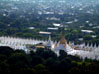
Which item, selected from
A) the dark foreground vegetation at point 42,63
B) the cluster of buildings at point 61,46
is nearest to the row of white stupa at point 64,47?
the cluster of buildings at point 61,46

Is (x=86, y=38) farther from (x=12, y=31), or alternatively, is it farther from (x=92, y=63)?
(x=92, y=63)

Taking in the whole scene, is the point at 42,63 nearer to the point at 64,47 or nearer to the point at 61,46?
the point at 64,47

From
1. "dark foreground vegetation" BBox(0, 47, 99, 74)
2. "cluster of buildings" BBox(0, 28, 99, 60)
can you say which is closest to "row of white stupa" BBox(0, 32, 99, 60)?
"cluster of buildings" BBox(0, 28, 99, 60)

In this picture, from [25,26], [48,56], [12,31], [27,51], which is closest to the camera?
[48,56]

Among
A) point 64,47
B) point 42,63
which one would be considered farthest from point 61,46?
point 42,63

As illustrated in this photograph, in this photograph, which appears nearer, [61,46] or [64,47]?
[64,47]

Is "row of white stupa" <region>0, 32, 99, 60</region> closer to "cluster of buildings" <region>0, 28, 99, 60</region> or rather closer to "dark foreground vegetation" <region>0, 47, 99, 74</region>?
"cluster of buildings" <region>0, 28, 99, 60</region>

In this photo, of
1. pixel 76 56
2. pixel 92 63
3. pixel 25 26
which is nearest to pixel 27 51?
pixel 76 56

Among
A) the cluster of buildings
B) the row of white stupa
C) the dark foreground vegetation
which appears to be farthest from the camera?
the cluster of buildings
